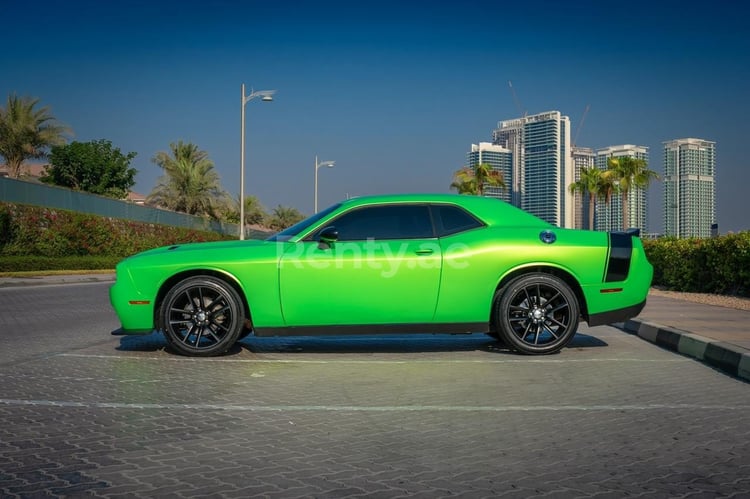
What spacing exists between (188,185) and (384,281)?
5421 centimetres

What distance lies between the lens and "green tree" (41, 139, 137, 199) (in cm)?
5569

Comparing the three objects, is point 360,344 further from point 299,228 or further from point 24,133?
point 24,133

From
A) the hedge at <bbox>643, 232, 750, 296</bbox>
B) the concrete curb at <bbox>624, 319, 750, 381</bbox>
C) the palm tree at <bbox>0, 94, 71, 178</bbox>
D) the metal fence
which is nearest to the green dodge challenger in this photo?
the concrete curb at <bbox>624, 319, 750, 381</bbox>

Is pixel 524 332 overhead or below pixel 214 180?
below

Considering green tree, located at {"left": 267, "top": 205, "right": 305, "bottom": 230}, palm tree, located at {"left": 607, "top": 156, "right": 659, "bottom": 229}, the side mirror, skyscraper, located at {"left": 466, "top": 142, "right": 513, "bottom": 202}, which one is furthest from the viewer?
skyscraper, located at {"left": 466, "top": 142, "right": 513, "bottom": 202}

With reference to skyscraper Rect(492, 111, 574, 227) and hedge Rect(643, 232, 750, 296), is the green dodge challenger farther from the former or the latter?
skyscraper Rect(492, 111, 574, 227)

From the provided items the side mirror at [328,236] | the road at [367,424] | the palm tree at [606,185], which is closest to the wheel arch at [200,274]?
the road at [367,424]

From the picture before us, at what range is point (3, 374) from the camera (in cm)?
636

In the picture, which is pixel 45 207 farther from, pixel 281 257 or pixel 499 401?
pixel 499 401

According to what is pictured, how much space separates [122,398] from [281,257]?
226cm

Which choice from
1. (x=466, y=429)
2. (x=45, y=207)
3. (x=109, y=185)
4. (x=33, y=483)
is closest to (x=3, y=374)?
(x=33, y=483)

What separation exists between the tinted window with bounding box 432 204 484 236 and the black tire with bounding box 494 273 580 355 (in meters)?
0.74

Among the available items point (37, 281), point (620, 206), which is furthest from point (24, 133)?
point (620, 206)

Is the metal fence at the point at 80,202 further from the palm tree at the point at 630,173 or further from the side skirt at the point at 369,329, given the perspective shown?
the palm tree at the point at 630,173
